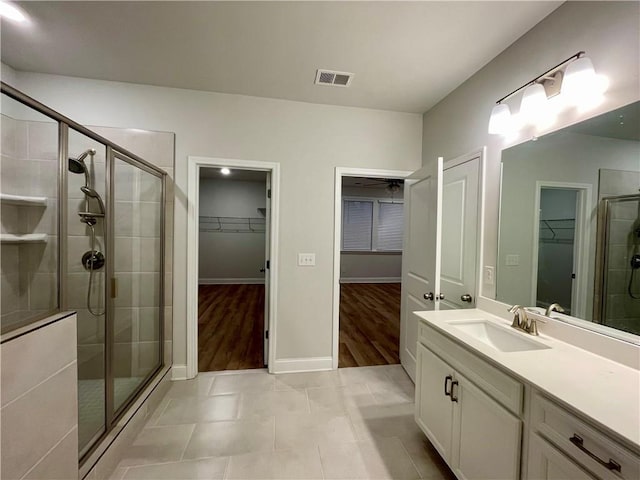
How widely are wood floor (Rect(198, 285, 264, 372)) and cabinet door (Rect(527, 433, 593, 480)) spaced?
2265 millimetres

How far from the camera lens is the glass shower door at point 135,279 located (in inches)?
74.0

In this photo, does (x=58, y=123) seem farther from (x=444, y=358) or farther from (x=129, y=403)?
(x=444, y=358)

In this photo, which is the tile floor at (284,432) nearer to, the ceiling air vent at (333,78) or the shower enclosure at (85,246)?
the shower enclosure at (85,246)

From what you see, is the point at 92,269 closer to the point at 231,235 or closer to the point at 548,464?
the point at 548,464

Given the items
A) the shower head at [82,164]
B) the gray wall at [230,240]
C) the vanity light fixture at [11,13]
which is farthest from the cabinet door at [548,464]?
the gray wall at [230,240]

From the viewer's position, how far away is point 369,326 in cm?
392

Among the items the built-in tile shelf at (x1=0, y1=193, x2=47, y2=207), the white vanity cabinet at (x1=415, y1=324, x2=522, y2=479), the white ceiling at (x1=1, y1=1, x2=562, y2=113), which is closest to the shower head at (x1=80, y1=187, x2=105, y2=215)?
the built-in tile shelf at (x1=0, y1=193, x2=47, y2=207)

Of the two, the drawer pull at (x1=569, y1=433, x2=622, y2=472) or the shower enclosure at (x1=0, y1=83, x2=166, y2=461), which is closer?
the drawer pull at (x1=569, y1=433, x2=622, y2=472)

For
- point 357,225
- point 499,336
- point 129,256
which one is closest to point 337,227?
point 499,336

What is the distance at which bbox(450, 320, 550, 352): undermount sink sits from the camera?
1.40 m

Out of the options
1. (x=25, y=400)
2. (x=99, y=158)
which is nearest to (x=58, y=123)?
(x=99, y=158)

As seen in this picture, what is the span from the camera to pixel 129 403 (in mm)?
1846

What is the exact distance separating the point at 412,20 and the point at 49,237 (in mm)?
2347

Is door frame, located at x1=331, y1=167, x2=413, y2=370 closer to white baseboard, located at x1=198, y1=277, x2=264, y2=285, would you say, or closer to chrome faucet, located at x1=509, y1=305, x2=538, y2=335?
chrome faucet, located at x1=509, y1=305, x2=538, y2=335
